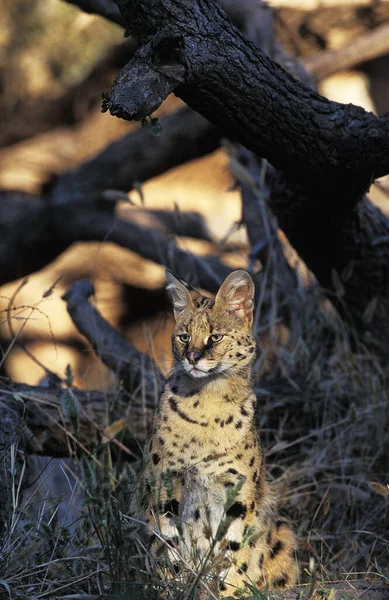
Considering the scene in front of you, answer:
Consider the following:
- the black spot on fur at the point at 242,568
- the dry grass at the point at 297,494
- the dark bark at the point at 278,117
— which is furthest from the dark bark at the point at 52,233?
the black spot on fur at the point at 242,568

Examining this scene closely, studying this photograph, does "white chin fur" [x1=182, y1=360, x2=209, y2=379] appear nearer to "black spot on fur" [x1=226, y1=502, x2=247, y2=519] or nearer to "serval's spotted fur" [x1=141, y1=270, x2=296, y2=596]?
"serval's spotted fur" [x1=141, y1=270, x2=296, y2=596]

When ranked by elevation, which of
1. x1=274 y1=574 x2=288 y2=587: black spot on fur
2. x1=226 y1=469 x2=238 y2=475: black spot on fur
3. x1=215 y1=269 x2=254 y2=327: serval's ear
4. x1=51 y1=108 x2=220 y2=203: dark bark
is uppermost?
x1=51 y1=108 x2=220 y2=203: dark bark

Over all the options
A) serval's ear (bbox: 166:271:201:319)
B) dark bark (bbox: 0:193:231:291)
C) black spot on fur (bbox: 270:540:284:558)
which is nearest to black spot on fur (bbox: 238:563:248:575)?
black spot on fur (bbox: 270:540:284:558)

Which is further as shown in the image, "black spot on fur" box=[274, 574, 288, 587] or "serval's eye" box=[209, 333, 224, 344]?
"black spot on fur" box=[274, 574, 288, 587]

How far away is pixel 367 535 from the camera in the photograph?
184 inches

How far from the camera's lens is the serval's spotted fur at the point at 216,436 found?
3.71 metres

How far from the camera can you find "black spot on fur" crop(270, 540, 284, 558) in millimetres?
3926

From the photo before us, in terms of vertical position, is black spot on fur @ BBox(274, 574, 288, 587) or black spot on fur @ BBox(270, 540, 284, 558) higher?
black spot on fur @ BBox(270, 540, 284, 558)

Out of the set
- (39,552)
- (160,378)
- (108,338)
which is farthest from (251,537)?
(108,338)

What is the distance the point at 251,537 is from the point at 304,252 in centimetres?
279

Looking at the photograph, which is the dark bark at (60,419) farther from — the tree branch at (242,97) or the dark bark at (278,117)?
the tree branch at (242,97)

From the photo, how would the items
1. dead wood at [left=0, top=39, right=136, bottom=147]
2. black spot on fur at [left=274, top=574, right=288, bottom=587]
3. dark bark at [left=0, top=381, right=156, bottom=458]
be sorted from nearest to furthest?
black spot on fur at [left=274, top=574, right=288, bottom=587] → dark bark at [left=0, top=381, right=156, bottom=458] → dead wood at [left=0, top=39, right=136, bottom=147]

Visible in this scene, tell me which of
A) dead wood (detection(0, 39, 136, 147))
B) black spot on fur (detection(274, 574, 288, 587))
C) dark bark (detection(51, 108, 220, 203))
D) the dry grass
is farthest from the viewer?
dead wood (detection(0, 39, 136, 147))

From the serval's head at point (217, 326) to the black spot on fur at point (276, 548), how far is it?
78 centimetres
